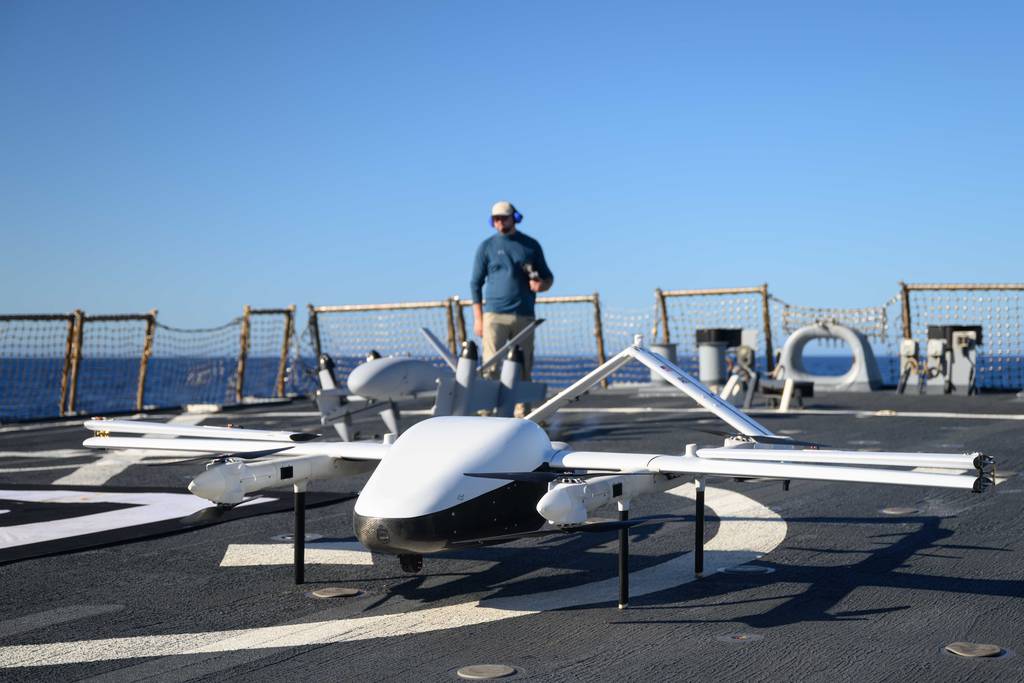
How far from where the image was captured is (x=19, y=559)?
686cm

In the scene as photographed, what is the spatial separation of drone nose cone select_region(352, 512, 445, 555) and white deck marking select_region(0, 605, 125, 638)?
Result: 1668 millimetres

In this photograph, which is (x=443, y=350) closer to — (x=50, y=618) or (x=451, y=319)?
(x=50, y=618)

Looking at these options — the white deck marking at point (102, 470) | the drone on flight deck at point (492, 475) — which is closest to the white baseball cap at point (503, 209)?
the white deck marking at point (102, 470)

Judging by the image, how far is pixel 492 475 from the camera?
530 cm

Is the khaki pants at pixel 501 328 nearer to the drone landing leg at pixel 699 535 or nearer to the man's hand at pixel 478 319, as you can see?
the man's hand at pixel 478 319

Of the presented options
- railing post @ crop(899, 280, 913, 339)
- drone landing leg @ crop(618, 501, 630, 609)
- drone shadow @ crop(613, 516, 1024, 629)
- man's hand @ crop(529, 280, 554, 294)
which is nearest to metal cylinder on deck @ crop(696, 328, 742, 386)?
railing post @ crop(899, 280, 913, 339)

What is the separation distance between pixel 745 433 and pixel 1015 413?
38.6 feet

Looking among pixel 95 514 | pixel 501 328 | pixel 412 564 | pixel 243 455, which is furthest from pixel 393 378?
pixel 412 564

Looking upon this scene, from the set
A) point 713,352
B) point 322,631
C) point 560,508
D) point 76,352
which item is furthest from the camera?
point 713,352

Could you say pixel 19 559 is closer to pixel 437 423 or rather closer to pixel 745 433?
pixel 437 423

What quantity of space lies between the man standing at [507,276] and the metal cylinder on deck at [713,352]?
911cm

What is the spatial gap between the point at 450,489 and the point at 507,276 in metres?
8.42

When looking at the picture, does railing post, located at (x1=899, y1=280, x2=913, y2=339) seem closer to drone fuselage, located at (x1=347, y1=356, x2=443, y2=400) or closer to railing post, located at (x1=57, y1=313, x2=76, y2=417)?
drone fuselage, located at (x1=347, y1=356, x2=443, y2=400)

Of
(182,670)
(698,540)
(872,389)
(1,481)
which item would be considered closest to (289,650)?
(182,670)
